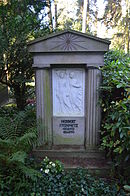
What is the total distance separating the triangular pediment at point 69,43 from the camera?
307 centimetres

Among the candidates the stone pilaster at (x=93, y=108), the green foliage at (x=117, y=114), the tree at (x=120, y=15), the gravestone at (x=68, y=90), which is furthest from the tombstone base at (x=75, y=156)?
the tree at (x=120, y=15)

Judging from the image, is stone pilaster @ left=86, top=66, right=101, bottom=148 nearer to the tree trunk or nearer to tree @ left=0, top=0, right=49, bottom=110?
tree @ left=0, top=0, right=49, bottom=110

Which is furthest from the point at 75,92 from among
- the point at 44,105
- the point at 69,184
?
the point at 69,184

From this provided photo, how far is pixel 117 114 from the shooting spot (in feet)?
8.29

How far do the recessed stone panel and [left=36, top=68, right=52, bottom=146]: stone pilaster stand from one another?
16 cm

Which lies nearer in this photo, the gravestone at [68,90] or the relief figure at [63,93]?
the gravestone at [68,90]

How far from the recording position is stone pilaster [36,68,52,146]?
11.0ft

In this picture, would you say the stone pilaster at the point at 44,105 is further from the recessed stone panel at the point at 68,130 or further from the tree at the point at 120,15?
the tree at the point at 120,15

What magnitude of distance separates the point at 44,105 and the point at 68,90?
641mm

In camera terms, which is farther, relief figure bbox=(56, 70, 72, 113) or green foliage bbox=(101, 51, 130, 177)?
relief figure bbox=(56, 70, 72, 113)

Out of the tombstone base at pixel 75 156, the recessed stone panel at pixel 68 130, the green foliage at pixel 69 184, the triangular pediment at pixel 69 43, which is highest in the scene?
the triangular pediment at pixel 69 43

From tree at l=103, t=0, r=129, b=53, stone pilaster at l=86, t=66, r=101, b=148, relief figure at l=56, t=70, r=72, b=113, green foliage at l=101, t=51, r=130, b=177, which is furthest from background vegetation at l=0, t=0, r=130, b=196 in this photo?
tree at l=103, t=0, r=129, b=53

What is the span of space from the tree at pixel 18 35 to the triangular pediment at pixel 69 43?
174 cm

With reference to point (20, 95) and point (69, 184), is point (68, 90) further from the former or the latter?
point (20, 95)
